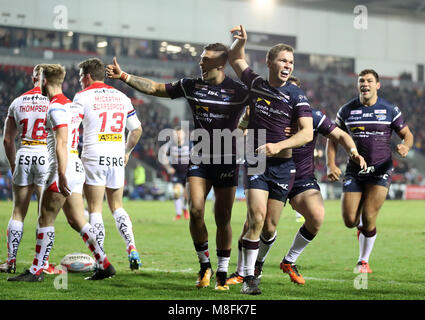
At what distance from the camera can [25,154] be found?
823 cm

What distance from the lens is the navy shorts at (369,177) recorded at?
9492 millimetres

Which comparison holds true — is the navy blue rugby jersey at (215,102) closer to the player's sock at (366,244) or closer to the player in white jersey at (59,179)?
the player in white jersey at (59,179)

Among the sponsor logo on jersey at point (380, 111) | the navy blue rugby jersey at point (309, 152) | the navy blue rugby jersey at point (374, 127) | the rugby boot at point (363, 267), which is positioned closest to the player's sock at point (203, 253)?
the navy blue rugby jersey at point (309, 152)

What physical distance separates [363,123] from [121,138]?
11.3 ft

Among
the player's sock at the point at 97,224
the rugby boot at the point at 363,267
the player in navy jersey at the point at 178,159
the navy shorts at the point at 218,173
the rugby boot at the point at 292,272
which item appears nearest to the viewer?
the navy shorts at the point at 218,173

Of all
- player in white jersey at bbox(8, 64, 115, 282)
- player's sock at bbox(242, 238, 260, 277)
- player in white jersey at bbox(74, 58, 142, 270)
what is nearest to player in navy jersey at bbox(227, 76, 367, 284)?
player's sock at bbox(242, 238, 260, 277)

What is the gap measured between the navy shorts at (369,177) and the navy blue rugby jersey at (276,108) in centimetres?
255

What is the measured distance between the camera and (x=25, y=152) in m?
8.25

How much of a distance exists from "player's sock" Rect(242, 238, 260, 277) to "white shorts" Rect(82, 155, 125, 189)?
Result: 219 cm

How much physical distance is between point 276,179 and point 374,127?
2806 mm

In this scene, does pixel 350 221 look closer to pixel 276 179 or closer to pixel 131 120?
pixel 276 179

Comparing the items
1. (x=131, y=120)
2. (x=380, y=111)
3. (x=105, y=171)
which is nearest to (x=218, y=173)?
(x=105, y=171)
